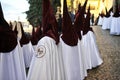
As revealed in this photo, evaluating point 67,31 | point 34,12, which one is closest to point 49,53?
point 67,31

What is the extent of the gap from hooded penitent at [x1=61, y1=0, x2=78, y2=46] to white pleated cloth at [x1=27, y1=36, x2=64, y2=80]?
413 mm

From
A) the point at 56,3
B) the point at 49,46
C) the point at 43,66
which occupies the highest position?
the point at 49,46

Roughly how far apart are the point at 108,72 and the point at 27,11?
792 inches

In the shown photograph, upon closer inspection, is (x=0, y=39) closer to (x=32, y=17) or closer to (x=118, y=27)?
(x=118, y=27)

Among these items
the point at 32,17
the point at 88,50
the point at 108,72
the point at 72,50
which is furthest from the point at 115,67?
the point at 32,17

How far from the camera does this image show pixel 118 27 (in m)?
14.5

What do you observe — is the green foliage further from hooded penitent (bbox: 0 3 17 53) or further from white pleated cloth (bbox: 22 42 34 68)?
hooded penitent (bbox: 0 3 17 53)

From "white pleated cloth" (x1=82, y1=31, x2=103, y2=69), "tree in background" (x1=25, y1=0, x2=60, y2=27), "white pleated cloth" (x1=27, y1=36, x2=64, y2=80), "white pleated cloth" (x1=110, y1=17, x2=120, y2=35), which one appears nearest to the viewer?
"white pleated cloth" (x1=27, y1=36, x2=64, y2=80)

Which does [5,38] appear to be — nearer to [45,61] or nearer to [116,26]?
[45,61]

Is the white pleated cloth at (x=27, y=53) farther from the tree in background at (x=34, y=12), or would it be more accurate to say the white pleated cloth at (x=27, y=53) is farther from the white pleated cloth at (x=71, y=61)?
the tree in background at (x=34, y=12)

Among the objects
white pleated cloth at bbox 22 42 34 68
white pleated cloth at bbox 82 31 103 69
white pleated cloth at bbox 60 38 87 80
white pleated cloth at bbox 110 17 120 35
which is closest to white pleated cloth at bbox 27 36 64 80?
white pleated cloth at bbox 60 38 87 80

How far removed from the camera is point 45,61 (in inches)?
171

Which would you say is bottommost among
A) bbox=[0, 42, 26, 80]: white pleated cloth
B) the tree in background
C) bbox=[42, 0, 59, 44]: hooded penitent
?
the tree in background

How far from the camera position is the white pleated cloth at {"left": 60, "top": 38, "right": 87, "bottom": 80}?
4816 mm
